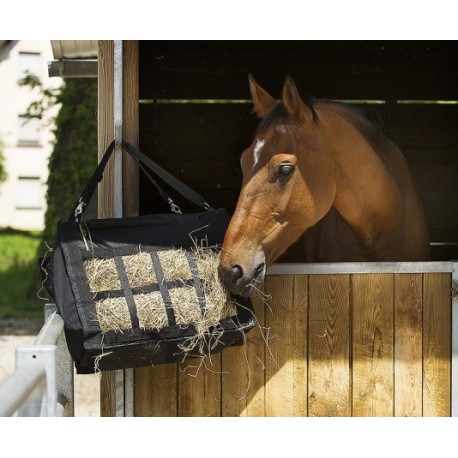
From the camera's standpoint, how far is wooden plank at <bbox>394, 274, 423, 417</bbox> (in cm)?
338

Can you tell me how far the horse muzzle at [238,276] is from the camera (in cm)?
290

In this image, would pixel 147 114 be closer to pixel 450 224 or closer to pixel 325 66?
pixel 325 66

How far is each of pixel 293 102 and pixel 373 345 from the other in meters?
1.07

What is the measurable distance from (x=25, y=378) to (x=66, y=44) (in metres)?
4.22

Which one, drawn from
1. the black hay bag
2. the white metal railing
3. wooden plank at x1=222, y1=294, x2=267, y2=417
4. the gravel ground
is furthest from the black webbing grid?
the gravel ground

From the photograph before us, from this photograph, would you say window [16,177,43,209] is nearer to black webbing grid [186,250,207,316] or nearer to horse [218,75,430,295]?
horse [218,75,430,295]

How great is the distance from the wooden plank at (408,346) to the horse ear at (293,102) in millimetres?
792

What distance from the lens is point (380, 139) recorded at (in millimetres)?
4027

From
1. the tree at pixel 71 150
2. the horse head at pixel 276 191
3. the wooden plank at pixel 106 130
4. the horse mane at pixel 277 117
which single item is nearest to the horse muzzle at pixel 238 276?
the horse head at pixel 276 191

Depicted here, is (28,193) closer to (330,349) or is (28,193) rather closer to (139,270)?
(330,349)

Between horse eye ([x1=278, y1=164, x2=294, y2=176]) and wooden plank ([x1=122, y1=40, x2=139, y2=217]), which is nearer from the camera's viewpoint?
horse eye ([x1=278, y1=164, x2=294, y2=176])

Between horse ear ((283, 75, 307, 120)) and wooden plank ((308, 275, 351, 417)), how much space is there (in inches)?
27.1

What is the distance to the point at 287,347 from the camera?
3.36 meters

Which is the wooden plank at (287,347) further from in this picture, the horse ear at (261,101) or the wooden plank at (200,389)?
the horse ear at (261,101)
